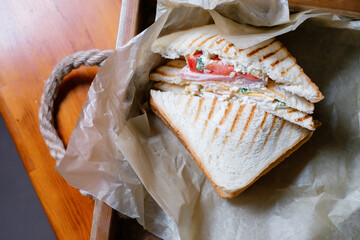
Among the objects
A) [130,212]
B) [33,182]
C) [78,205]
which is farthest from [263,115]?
[33,182]

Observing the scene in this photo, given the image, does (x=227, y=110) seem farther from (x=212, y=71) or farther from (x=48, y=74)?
(x=48, y=74)

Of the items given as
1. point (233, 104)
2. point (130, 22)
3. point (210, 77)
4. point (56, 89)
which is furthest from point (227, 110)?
point (56, 89)

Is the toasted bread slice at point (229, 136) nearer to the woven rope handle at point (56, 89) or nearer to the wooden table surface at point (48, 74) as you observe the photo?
the woven rope handle at point (56, 89)

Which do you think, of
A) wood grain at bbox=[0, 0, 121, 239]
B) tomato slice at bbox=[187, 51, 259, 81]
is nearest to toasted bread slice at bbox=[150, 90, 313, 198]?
tomato slice at bbox=[187, 51, 259, 81]

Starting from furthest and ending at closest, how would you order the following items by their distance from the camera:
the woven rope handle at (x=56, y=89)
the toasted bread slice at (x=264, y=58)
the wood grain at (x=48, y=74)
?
the wood grain at (x=48, y=74)
the woven rope handle at (x=56, y=89)
the toasted bread slice at (x=264, y=58)

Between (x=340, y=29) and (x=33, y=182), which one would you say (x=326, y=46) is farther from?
(x=33, y=182)

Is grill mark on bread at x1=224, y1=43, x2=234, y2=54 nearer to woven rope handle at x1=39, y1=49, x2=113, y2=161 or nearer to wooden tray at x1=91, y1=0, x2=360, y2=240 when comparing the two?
wooden tray at x1=91, y1=0, x2=360, y2=240

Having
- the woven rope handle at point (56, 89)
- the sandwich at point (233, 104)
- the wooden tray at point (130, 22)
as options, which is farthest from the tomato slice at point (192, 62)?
the woven rope handle at point (56, 89)
